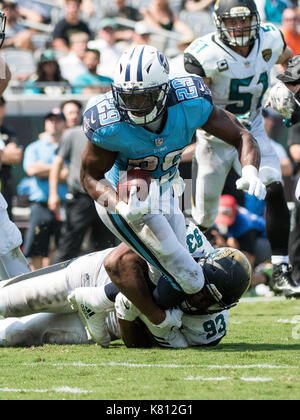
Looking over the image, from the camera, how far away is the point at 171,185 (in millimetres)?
Result: 4926

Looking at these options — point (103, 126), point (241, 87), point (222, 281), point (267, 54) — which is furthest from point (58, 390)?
point (267, 54)

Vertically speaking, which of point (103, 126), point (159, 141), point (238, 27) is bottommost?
point (159, 141)

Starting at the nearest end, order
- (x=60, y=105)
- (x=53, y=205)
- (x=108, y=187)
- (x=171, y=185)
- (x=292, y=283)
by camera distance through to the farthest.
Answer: (x=108, y=187) < (x=171, y=185) < (x=292, y=283) < (x=53, y=205) < (x=60, y=105)

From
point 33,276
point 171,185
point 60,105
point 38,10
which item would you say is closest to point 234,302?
point 171,185

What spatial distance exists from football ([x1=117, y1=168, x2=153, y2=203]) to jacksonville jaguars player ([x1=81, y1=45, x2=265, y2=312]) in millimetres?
51

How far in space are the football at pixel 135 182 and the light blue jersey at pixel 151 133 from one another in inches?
2.5

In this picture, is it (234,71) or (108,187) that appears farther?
(234,71)

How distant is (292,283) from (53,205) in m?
2.78

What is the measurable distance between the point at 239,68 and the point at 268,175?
834mm

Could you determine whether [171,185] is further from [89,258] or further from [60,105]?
[60,105]

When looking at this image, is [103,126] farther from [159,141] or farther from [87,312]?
[87,312]

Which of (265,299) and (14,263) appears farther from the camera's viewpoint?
(265,299)

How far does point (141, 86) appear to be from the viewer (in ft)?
14.5

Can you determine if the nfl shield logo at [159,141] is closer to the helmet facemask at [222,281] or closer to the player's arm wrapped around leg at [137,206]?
the player's arm wrapped around leg at [137,206]
